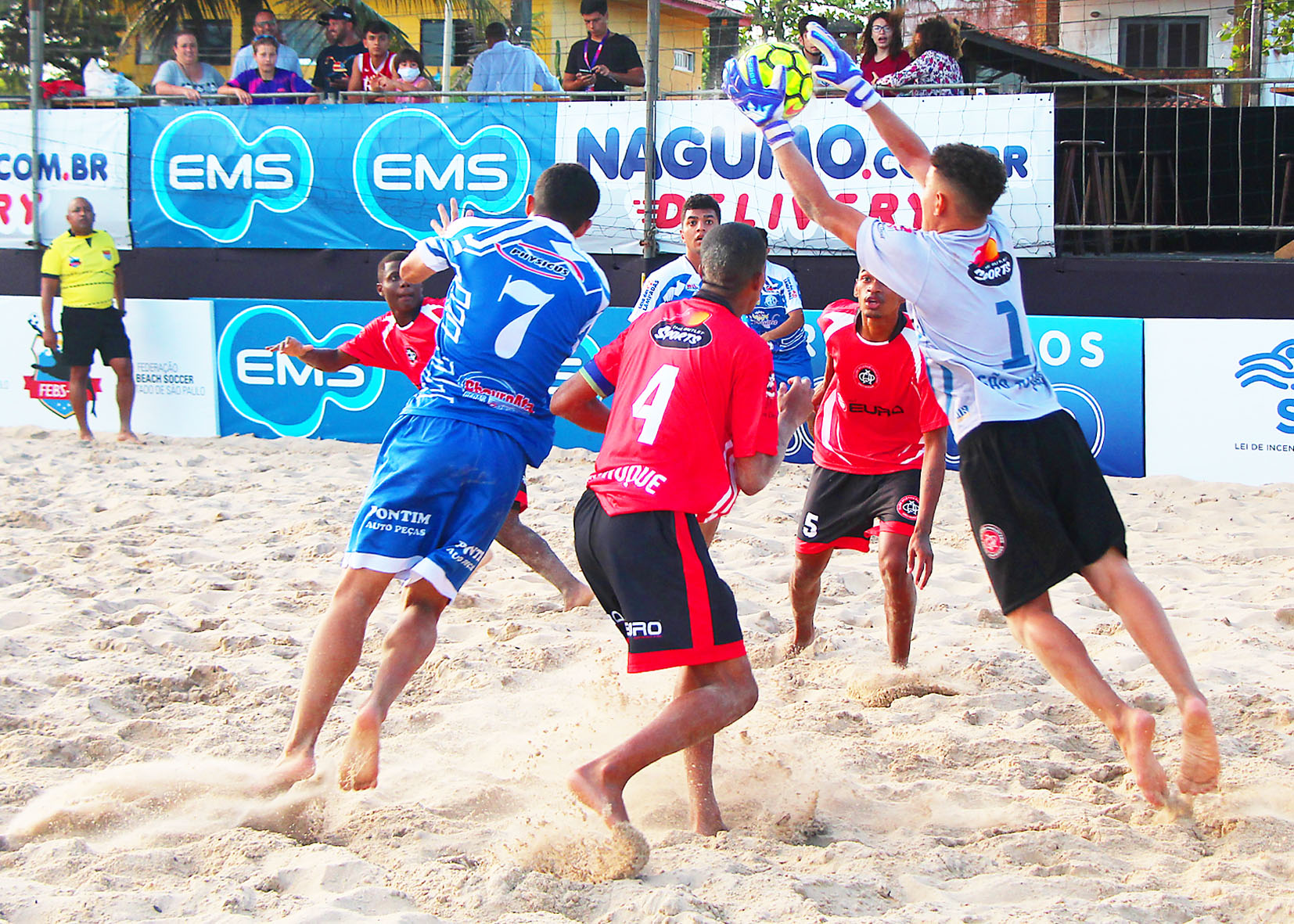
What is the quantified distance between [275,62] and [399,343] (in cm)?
570

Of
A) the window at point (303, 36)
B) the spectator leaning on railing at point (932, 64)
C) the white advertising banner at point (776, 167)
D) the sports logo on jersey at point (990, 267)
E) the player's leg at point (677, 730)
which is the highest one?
the window at point (303, 36)

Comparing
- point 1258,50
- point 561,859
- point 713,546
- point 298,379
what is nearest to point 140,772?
point 561,859

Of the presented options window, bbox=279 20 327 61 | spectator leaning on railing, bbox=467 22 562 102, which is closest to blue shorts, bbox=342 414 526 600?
spectator leaning on railing, bbox=467 22 562 102

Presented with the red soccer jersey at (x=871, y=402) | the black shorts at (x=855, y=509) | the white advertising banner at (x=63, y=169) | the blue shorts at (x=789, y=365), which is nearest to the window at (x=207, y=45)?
the white advertising banner at (x=63, y=169)

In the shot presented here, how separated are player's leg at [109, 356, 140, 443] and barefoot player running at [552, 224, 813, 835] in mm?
7131

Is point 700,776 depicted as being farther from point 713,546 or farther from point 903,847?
point 713,546

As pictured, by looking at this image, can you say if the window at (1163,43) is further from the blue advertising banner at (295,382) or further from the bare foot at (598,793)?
the bare foot at (598,793)

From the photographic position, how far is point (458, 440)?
308 centimetres

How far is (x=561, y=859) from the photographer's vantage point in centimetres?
263

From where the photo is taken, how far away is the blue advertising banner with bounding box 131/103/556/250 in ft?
28.2

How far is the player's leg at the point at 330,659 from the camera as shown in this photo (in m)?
2.88

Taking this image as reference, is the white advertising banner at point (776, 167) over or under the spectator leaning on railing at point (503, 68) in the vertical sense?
under

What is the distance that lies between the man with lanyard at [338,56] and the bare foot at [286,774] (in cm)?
829

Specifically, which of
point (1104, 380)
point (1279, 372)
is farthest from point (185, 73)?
point (1279, 372)
